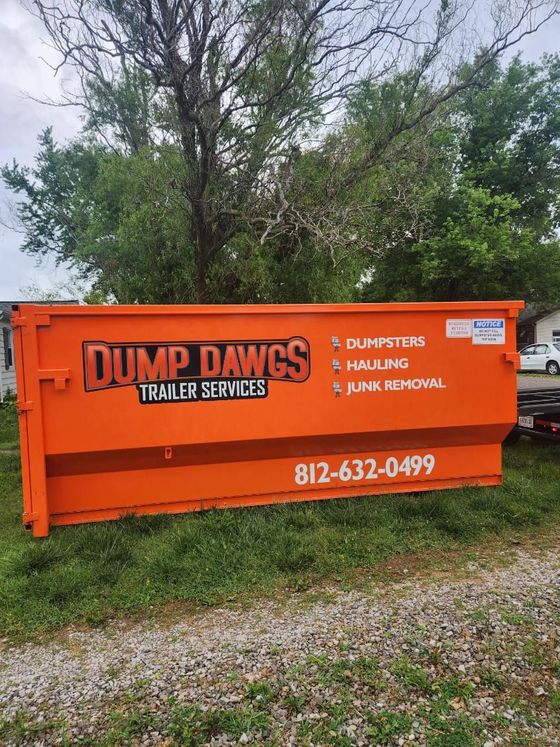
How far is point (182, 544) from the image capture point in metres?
3.94

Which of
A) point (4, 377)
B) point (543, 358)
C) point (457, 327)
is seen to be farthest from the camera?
point (543, 358)

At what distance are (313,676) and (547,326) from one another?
34.9 meters

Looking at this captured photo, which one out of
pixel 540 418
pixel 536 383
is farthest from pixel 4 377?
pixel 536 383

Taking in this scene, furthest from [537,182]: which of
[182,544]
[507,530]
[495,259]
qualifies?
[182,544]

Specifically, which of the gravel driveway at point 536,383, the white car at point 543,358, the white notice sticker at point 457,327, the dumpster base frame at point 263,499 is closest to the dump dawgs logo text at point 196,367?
the dumpster base frame at point 263,499

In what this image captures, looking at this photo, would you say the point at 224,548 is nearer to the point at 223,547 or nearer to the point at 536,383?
the point at 223,547

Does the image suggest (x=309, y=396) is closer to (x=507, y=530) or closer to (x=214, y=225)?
(x=507, y=530)

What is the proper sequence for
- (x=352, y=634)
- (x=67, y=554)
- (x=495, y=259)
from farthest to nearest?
(x=495, y=259) → (x=67, y=554) → (x=352, y=634)

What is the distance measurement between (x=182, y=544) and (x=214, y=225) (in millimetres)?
6100

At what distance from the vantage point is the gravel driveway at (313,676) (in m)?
2.16

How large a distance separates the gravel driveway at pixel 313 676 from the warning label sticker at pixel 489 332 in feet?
8.56

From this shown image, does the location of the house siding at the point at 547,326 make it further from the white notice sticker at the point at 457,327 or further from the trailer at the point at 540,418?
the white notice sticker at the point at 457,327

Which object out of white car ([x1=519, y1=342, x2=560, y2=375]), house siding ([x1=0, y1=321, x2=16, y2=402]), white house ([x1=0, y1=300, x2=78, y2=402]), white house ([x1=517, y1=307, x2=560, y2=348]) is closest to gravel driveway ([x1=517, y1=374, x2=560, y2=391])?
white car ([x1=519, y1=342, x2=560, y2=375])

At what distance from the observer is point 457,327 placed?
502cm
